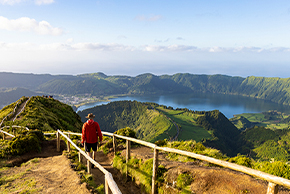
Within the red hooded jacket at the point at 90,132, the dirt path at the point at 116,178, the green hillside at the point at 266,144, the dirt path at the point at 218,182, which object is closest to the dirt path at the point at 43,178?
the dirt path at the point at 116,178

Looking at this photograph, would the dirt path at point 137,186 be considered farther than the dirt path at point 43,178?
No

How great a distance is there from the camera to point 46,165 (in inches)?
412

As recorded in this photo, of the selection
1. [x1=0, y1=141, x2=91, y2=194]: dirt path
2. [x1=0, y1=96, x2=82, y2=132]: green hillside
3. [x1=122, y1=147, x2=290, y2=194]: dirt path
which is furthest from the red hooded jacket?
[x1=0, y1=96, x2=82, y2=132]: green hillside

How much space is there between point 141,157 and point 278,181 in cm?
686

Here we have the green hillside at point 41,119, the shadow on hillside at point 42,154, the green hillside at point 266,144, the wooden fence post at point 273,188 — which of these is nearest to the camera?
the wooden fence post at point 273,188

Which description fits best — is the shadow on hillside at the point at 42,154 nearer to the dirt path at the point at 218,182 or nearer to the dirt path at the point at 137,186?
the dirt path at the point at 137,186

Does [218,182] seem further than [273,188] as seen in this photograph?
Yes

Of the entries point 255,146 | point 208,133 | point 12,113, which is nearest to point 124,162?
point 12,113

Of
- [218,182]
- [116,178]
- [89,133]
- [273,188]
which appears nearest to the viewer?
[273,188]

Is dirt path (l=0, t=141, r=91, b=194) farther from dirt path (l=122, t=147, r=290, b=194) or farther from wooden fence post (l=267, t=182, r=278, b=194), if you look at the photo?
wooden fence post (l=267, t=182, r=278, b=194)

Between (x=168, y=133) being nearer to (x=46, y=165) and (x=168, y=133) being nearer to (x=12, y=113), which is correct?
(x=12, y=113)

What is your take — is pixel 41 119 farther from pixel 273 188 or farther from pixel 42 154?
pixel 273 188

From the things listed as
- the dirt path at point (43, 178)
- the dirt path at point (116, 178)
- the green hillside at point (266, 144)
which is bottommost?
the green hillside at point (266, 144)

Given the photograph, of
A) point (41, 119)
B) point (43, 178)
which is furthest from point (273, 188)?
point (41, 119)
